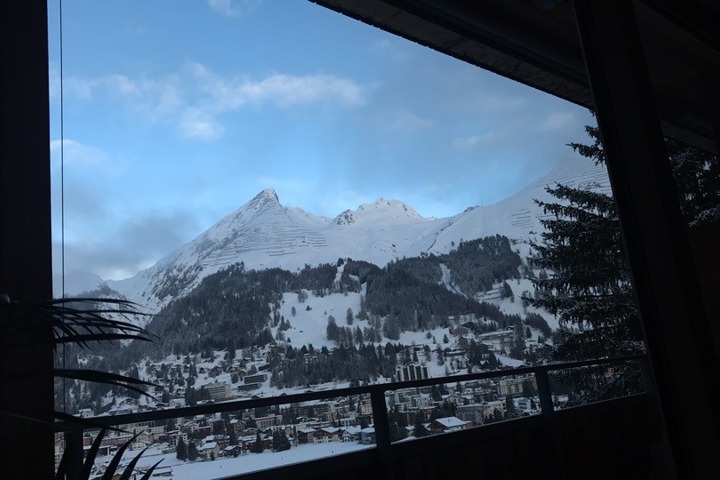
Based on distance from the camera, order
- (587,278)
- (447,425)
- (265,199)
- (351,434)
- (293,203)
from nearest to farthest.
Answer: (351,434)
(447,425)
(265,199)
(293,203)
(587,278)

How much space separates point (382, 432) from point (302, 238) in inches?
179

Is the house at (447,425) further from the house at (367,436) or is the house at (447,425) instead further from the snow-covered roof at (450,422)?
the house at (367,436)

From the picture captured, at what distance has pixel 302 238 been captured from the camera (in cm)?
686

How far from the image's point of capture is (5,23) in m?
1.49

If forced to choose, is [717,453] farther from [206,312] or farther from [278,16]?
[278,16]

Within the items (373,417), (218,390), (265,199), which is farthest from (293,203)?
(373,417)

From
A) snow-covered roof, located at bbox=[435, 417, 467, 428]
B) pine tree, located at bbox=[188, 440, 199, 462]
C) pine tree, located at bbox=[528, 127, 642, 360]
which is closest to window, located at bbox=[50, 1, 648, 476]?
snow-covered roof, located at bbox=[435, 417, 467, 428]

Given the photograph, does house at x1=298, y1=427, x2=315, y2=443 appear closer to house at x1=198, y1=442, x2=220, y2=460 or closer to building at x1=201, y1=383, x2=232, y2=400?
house at x1=198, y1=442, x2=220, y2=460

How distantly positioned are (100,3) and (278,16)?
5.56ft

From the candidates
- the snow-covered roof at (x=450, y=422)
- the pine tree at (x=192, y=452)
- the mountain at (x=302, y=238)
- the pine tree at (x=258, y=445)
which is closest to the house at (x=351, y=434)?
the pine tree at (x=258, y=445)

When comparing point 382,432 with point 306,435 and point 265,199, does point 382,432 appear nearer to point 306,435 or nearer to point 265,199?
point 306,435

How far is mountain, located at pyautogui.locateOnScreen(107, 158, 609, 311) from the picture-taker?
15.3 feet

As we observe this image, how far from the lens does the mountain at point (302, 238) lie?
184 inches

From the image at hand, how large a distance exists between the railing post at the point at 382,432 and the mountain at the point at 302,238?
5.66 ft
